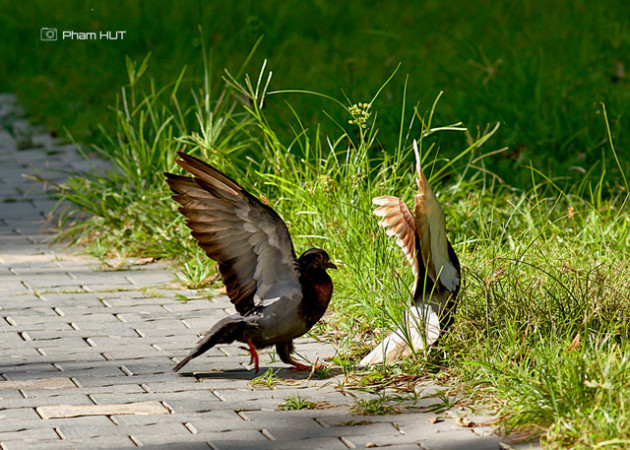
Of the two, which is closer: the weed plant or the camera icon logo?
the weed plant

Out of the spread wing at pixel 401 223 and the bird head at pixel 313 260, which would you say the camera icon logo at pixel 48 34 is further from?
the spread wing at pixel 401 223

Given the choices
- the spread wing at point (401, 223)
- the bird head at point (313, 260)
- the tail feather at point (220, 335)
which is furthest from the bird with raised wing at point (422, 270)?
the tail feather at point (220, 335)

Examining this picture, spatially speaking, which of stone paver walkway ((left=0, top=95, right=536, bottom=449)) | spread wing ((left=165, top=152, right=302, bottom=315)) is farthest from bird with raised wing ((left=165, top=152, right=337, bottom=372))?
stone paver walkway ((left=0, top=95, right=536, bottom=449))

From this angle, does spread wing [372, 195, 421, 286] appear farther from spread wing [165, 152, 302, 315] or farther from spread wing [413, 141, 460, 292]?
spread wing [165, 152, 302, 315]

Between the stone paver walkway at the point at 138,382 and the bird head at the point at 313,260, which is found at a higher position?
the bird head at the point at 313,260

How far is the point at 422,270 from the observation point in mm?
4137

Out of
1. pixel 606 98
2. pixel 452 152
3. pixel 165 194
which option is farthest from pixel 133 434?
pixel 606 98

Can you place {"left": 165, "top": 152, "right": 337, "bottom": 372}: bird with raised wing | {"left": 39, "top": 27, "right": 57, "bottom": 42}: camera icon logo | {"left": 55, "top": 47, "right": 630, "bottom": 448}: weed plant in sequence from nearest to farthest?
1. {"left": 55, "top": 47, "right": 630, "bottom": 448}: weed plant
2. {"left": 165, "top": 152, "right": 337, "bottom": 372}: bird with raised wing
3. {"left": 39, "top": 27, "right": 57, "bottom": 42}: camera icon logo

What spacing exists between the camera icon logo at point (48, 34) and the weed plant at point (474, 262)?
5601 mm

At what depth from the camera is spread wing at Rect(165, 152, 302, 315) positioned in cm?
408

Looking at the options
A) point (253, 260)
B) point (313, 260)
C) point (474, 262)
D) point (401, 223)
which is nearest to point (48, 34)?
point (474, 262)

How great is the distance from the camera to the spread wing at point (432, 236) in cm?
397

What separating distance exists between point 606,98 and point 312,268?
4.82 metres

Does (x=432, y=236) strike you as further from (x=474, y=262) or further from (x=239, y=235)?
(x=474, y=262)
